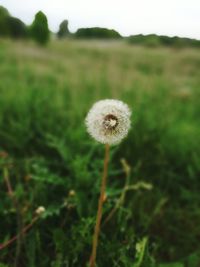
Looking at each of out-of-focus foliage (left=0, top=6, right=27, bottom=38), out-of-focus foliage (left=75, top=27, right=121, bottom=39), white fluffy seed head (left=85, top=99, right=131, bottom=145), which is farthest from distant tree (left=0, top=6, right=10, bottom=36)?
white fluffy seed head (left=85, top=99, right=131, bottom=145)

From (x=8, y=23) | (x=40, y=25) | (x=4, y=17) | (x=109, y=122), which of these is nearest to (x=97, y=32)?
(x=4, y=17)

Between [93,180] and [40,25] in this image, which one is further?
[93,180]

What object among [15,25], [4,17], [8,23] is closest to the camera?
[4,17]

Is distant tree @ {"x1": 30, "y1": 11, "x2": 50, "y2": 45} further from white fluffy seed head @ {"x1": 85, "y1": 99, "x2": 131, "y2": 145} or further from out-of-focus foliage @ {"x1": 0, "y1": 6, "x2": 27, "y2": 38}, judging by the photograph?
white fluffy seed head @ {"x1": 85, "y1": 99, "x2": 131, "y2": 145}

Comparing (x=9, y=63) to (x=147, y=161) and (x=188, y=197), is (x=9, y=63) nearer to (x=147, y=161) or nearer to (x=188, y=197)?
(x=147, y=161)

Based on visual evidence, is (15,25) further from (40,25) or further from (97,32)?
(40,25)

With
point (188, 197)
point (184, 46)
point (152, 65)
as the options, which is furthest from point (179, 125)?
point (184, 46)

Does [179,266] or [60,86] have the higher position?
[60,86]
